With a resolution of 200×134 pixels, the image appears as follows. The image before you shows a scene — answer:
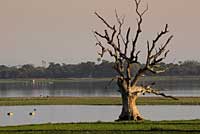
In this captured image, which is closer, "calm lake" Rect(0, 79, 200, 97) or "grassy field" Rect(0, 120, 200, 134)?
"grassy field" Rect(0, 120, 200, 134)

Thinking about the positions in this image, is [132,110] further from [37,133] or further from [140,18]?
[37,133]

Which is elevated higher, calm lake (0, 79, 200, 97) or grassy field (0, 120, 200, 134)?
grassy field (0, 120, 200, 134)

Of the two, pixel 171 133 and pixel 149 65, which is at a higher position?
pixel 149 65

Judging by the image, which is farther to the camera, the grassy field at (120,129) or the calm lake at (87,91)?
the calm lake at (87,91)

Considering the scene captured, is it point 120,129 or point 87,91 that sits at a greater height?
point 120,129

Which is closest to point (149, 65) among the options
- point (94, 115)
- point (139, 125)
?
point (139, 125)

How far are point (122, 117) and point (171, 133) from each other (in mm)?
10091

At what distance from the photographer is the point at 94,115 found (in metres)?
51.4

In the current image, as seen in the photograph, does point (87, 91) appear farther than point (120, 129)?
Yes

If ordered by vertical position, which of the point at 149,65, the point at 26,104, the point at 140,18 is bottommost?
the point at 26,104

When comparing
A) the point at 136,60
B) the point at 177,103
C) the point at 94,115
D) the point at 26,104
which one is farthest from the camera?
the point at 26,104

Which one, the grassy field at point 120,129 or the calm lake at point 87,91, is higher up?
the grassy field at point 120,129

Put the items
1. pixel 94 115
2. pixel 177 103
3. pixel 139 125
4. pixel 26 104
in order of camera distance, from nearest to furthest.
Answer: pixel 139 125 → pixel 94 115 → pixel 177 103 → pixel 26 104

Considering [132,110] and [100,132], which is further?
[132,110]
